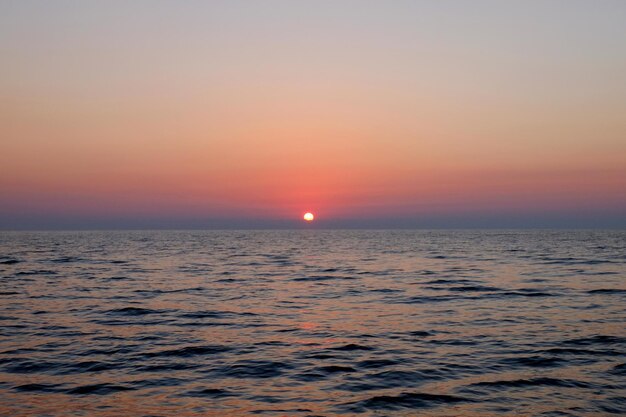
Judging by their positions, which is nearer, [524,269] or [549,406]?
[549,406]

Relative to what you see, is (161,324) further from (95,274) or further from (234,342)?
(95,274)

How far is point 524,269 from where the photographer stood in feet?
165

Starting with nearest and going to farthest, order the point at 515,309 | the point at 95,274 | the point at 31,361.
Result: the point at 31,361, the point at 515,309, the point at 95,274

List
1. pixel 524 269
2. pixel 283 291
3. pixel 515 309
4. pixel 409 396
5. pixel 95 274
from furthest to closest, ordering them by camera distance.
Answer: pixel 524 269 → pixel 95 274 → pixel 283 291 → pixel 515 309 → pixel 409 396

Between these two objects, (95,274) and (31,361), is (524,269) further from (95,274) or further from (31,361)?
(31,361)

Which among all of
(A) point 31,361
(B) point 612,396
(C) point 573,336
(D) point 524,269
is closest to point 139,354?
(A) point 31,361

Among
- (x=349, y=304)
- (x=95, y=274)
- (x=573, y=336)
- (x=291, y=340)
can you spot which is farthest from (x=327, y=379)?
(x=95, y=274)

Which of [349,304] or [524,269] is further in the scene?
[524,269]

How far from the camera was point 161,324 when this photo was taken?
78.0 feet

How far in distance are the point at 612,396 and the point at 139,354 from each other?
13023mm

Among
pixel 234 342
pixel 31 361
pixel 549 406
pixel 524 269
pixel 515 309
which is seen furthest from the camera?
pixel 524 269

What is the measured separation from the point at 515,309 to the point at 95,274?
33102mm

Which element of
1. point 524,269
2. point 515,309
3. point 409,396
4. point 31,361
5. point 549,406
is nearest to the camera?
point 549,406

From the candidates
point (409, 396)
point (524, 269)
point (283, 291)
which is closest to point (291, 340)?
point (409, 396)
